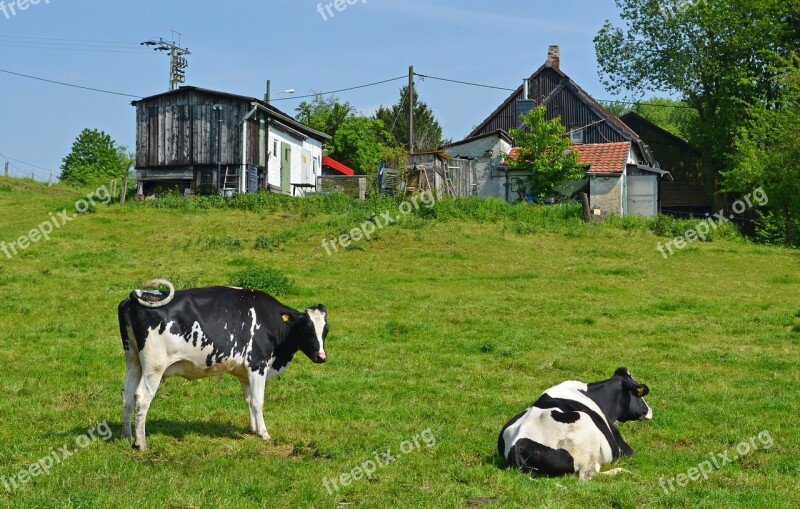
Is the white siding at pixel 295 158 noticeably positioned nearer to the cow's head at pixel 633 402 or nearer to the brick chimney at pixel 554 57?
the brick chimney at pixel 554 57

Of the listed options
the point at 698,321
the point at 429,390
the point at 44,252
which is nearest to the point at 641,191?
the point at 698,321

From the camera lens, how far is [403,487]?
26.2ft

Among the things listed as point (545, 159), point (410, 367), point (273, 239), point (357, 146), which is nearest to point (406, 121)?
point (357, 146)

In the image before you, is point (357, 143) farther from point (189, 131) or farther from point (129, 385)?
point (129, 385)

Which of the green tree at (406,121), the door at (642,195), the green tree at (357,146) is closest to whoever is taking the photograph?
the door at (642,195)

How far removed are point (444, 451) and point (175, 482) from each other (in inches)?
112

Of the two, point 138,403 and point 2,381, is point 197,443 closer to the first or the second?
point 138,403

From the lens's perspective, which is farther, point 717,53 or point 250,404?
point 717,53

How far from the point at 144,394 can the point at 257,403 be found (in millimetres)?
1280

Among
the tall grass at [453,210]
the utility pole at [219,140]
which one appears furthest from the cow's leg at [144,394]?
the utility pole at [219,140]

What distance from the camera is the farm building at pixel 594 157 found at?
42.2m

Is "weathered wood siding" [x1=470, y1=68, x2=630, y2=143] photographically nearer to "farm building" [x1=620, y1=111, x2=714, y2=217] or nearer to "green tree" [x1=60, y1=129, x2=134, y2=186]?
"farm building" [x1=620, y1=111, x2=714, y2=217]

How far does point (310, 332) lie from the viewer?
34.1ft

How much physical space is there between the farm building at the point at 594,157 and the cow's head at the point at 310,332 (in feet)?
99.8
